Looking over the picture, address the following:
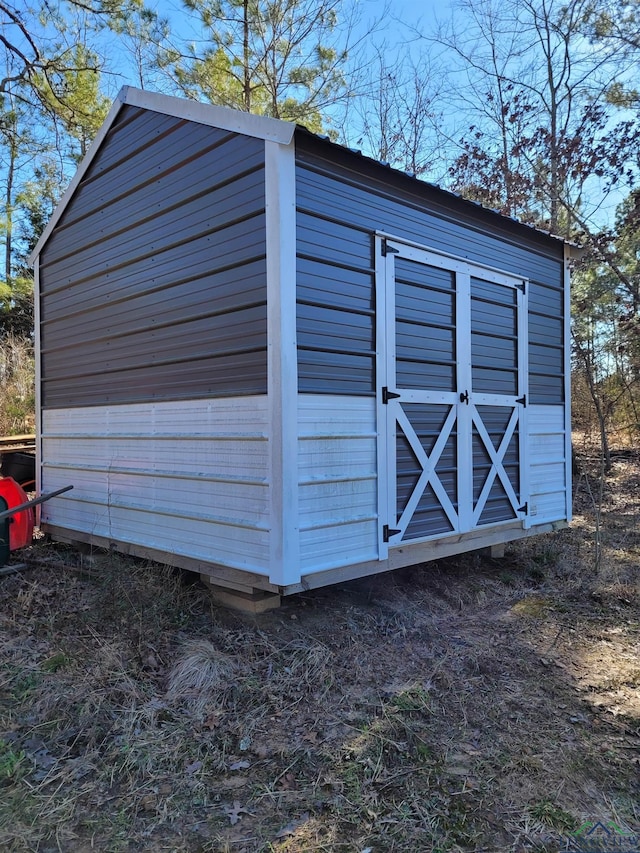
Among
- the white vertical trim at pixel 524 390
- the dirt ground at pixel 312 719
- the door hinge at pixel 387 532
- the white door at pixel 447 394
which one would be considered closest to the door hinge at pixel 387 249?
the white door at pixel 447 394

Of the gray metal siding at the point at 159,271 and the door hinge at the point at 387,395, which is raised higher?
the gray metal siding at the point at 159,271

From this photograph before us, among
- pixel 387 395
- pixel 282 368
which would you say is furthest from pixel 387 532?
pixel 282 368

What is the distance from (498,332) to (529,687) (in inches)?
118

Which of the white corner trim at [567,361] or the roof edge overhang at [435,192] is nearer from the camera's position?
the roof edge overhang at [435,192]

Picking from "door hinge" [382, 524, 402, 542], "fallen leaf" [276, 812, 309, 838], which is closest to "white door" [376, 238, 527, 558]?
"door hinge" [382, 524, 402, 542]

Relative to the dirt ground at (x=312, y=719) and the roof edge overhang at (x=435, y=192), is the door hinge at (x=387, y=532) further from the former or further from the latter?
the roof edge overhang at (x=435, y=192)

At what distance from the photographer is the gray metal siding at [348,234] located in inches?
139

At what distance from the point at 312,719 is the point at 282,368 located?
1931mm

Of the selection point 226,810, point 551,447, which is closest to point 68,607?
point 226,810

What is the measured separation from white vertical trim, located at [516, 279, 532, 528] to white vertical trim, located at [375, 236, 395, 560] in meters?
1.89

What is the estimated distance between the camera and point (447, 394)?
451 cm

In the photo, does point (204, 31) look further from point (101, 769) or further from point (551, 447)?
point (101, 769)

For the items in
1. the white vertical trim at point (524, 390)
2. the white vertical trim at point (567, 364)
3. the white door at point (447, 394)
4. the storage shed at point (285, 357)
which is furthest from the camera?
the white vertical trim at point (567, 364)

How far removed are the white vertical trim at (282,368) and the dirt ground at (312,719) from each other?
700 mm
